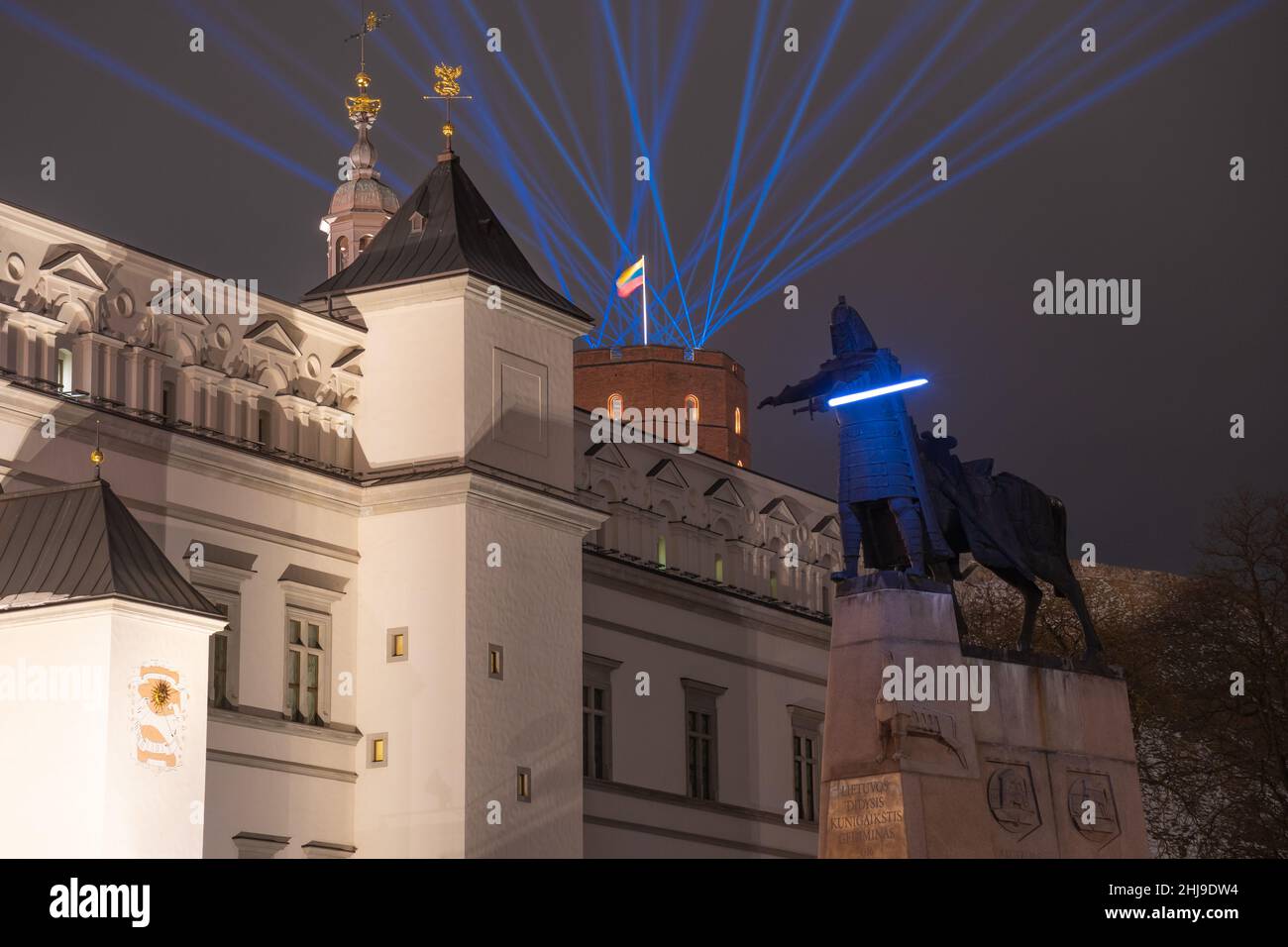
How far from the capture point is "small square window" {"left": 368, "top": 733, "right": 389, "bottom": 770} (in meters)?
38.8

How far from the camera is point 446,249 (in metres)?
41.3

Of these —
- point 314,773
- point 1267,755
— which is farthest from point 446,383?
point 1267,755

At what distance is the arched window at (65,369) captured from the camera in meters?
35.5

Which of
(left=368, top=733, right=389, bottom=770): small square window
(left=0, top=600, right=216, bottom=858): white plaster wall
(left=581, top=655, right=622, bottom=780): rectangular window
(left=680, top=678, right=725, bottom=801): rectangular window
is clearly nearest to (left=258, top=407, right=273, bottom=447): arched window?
(left=368, top=733, right=389, bottom=770): small square window

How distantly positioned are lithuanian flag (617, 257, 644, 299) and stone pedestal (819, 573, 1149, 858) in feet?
110

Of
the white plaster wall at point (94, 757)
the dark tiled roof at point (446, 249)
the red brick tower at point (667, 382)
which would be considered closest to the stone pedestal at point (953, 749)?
the white plaster wall at point (94, 757)

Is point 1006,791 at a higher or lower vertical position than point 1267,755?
lower

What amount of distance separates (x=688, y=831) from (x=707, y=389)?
54.2m

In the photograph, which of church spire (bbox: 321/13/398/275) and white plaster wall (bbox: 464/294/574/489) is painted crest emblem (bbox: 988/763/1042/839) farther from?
church spire (bbox: 321/13/398/275)

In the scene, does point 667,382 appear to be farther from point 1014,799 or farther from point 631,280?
point 1014,799

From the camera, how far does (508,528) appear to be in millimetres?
40125
